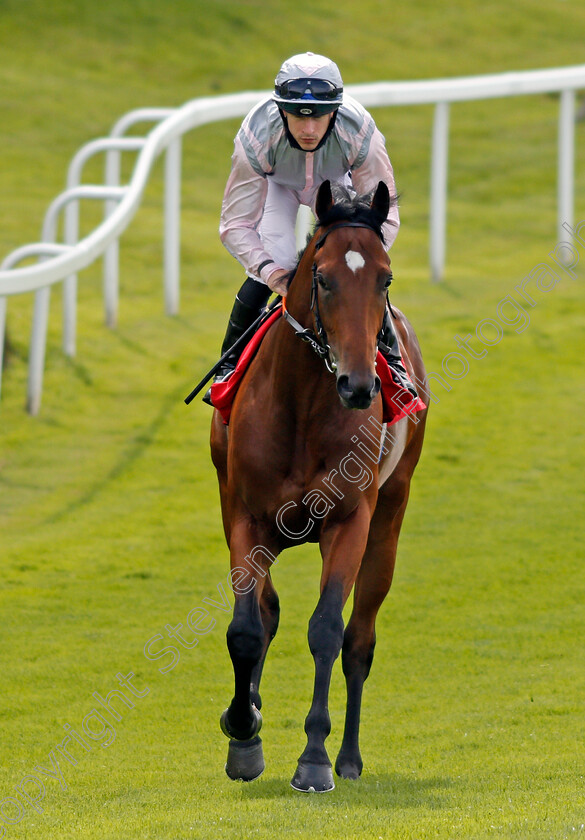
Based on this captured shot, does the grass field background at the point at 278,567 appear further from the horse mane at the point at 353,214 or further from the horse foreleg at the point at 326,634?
the horse mane at the point at 353,214

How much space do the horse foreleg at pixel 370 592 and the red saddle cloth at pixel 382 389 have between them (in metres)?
0.63

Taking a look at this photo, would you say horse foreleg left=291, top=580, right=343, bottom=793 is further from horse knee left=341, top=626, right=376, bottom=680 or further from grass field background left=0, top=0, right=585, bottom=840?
horse knee left=341, top=626, right=376, bottom=680

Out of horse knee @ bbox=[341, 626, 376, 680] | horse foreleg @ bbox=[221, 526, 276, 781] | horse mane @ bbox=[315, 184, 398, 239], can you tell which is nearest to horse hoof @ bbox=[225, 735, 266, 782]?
horse foreleg @ bbox=[221, 526, 276, 781]

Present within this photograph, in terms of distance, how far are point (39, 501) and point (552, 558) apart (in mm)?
3361

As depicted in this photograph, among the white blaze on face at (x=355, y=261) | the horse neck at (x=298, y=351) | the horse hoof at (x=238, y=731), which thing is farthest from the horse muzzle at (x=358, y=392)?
the horse hoof at (x=238, y=731)

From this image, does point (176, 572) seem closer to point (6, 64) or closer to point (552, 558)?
point (552, 558)

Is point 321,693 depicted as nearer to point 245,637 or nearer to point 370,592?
point 245,637

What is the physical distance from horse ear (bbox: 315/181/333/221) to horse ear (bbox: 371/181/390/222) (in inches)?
5.9

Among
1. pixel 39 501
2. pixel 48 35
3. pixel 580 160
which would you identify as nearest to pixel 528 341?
pixel 39 501

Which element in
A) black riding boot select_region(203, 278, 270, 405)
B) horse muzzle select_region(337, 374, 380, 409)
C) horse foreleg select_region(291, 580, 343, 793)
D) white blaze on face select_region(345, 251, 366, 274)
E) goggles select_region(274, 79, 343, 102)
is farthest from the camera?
Result: black riding boot select_region(203, 278, 270, 405)

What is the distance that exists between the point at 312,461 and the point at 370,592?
1107 mm

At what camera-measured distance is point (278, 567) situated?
25.8 ft

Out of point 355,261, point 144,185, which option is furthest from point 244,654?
point 144,185

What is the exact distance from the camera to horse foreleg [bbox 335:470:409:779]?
18.0ft
